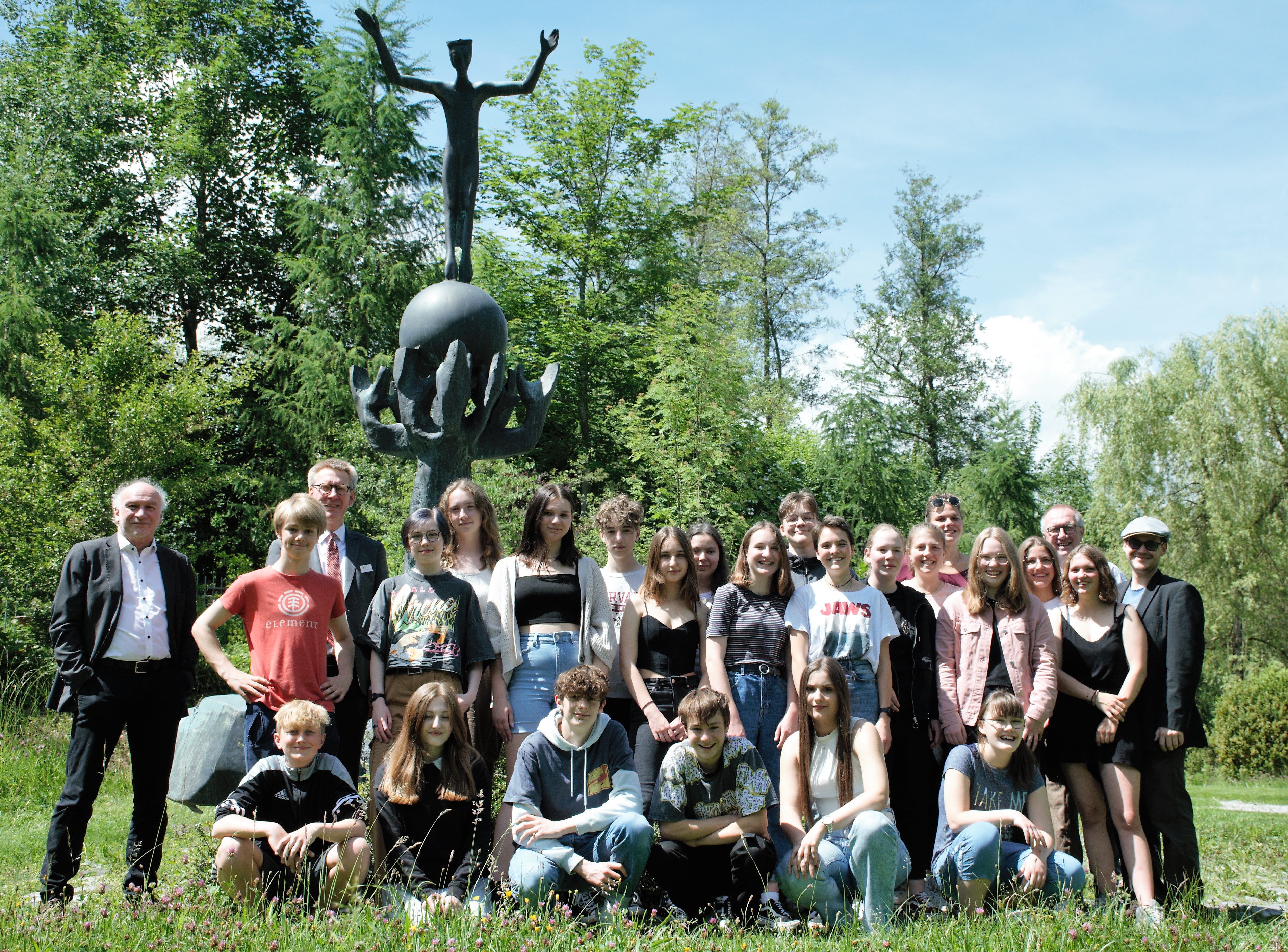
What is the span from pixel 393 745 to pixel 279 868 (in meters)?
0.61

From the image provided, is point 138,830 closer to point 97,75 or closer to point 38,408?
point 38,408

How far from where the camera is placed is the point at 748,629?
4.59 metres

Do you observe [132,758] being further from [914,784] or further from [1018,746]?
[1018,746]

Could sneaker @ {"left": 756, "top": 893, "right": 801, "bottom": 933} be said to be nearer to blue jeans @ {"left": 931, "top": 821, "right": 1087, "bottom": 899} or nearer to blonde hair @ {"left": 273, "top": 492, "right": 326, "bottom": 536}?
blue jeans @ {"left": 931, "top": 821, "right": 1087, "bottom": 899}

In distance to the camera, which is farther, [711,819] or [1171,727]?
[1171,727]

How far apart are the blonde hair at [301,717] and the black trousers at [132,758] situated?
33.0 inches

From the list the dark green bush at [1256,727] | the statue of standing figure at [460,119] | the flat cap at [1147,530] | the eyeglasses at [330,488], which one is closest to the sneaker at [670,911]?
the eyeglasses at [330,488]

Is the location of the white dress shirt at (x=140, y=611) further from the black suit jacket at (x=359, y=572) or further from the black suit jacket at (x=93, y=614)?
the black suit jacket at (x=359, y=572)

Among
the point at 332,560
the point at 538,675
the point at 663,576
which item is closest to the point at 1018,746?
the point at 663,576

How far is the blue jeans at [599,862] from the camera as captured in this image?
12.4 feet

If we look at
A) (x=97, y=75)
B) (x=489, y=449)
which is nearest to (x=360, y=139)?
(x=97, y=75)

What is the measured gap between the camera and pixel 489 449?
743 cm

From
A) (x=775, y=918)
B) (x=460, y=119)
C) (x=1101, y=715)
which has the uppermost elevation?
(x=460, y=119)

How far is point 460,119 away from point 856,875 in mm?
5913
